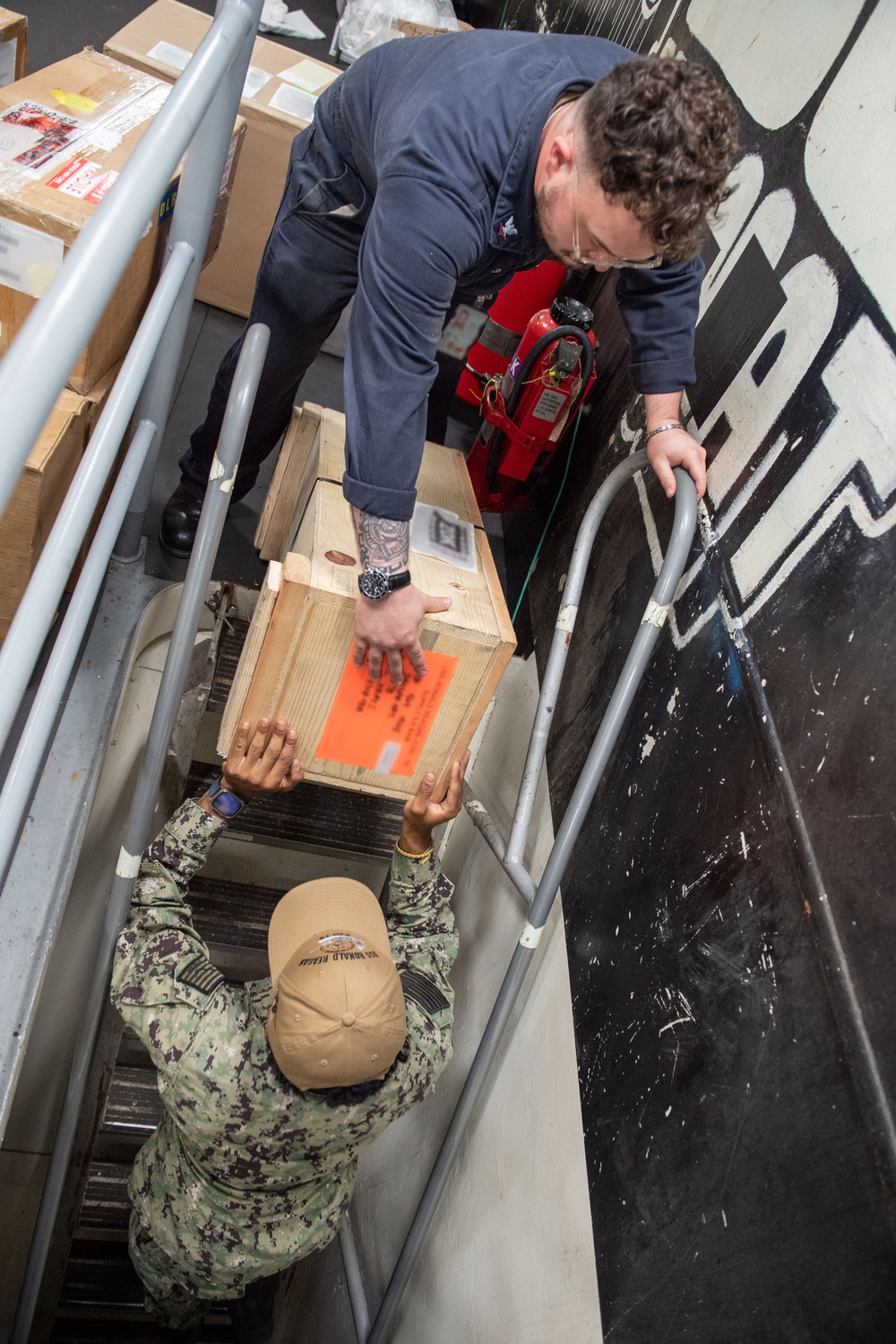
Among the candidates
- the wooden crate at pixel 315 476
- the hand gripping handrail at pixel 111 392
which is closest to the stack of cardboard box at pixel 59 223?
the hand gripping handrail at pixel 111 392

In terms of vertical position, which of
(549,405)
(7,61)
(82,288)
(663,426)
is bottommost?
(549,405)

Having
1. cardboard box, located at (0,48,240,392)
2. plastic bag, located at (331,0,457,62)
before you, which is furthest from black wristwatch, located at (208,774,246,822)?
plastic bag, located at (331,0,457,62)

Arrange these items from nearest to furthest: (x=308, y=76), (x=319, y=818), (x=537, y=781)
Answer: (x=537, y=781) < (x=319, y=818) < (x=308, y=76)

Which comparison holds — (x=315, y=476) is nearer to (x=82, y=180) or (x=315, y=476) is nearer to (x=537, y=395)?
(x=82, y=180)

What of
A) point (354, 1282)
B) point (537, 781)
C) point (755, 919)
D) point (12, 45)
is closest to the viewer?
point (755, 919)

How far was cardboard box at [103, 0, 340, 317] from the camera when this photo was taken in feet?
9.59

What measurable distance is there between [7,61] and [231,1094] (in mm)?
2438

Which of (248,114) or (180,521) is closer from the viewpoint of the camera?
(180,521)

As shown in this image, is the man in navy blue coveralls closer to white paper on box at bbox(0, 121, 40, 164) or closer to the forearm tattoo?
the forearm tattoo

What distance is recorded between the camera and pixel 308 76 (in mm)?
3281

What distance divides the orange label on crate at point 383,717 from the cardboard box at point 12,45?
1.69 metres

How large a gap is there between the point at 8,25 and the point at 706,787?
2.34m

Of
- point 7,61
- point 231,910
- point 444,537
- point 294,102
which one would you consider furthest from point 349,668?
point 294,102

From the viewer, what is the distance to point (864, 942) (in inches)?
38.1
